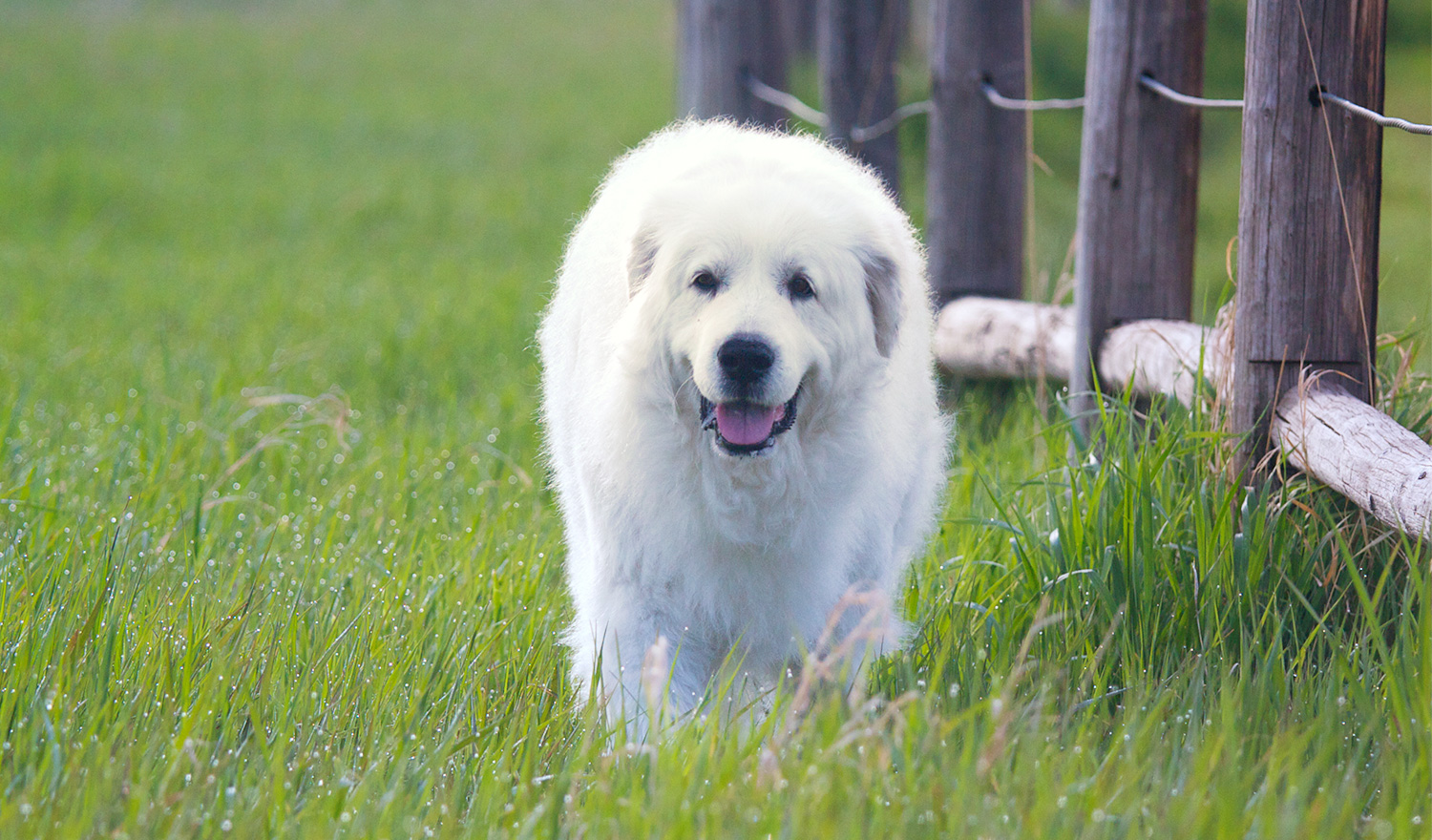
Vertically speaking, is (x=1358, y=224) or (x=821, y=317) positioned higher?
Answer: (x=1358, y=224)

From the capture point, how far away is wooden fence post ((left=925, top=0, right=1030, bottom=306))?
15.6 feet

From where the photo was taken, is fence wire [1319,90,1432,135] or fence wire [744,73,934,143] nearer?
fence wire [1319,90,1432,135]

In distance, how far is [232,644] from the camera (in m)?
2.63

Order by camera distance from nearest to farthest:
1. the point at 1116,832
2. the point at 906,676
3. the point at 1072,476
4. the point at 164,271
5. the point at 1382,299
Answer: the point at 1116,832
the point at 906,676
the point at 1072,476
the point at 1382,299
the point at 164,271

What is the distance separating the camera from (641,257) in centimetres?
271

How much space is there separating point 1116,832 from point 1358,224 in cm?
158

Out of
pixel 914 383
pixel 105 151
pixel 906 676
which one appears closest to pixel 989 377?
pixel 914 383

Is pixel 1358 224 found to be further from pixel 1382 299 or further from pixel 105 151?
pixel 105 151

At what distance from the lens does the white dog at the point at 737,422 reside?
255 centimetres

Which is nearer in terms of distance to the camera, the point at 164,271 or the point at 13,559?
the point at 13,559

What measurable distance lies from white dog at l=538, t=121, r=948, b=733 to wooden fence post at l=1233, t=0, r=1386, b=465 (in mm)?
829

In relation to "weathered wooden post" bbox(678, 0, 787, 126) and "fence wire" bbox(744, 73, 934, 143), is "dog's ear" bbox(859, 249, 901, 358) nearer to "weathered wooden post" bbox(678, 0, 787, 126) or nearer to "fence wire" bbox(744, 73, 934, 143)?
"fence wire" bbox(744, 73, 934, 143)

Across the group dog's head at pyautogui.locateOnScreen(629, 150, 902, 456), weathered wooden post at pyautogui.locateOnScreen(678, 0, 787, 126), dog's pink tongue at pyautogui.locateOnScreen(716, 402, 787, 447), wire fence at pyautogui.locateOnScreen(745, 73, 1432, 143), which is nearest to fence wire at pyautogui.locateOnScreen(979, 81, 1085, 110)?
wire fence at pyautogui.locateOnScreen(745, 73, 1432, 143)

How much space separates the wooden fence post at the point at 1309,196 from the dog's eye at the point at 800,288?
1.06m
